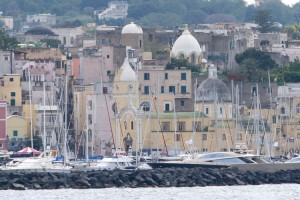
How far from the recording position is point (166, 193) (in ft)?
262

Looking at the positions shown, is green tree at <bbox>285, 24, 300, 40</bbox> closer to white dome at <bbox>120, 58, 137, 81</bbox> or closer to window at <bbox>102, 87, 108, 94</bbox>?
window at <bbox>102, 87, 108, 94</bbox>

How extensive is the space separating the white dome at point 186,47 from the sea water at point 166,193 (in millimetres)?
51007

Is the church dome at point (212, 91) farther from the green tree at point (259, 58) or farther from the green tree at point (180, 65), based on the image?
→ the green tree at point (259, 58)

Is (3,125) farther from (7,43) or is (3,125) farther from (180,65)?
(7,43)

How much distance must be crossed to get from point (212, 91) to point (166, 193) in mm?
40504

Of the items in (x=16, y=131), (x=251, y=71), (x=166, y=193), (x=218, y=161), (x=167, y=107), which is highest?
(x=251, y=71)

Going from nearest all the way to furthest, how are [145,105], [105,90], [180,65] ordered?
[145,105] < [105,90] < [180,65]

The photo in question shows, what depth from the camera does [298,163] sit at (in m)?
93.9

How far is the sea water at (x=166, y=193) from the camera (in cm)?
7725

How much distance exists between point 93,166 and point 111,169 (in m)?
1.57

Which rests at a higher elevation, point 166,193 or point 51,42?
point 51,42

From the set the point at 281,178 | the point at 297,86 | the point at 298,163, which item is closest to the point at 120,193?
Result: the point at 281,178

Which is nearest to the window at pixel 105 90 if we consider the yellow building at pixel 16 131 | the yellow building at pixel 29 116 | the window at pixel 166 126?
the yellow building at pixel 29 116

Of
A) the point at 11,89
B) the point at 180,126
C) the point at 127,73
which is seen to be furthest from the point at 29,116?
the point at 180,126
